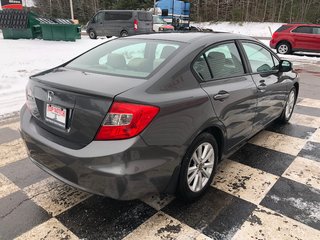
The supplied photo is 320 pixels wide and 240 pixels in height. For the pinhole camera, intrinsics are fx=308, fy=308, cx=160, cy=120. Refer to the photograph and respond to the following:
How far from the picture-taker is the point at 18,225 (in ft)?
8.20

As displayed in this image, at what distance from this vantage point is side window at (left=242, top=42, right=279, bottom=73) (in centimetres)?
363

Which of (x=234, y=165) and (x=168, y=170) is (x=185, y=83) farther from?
(x=234, y=165)

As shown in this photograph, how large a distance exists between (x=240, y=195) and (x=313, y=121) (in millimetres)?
3013

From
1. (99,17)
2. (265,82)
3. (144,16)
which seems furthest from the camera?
(99,17)

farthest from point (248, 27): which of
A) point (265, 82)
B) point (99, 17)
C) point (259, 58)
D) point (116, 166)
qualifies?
point (116, 166)

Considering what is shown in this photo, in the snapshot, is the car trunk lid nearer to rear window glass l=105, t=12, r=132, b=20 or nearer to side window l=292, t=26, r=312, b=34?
side window l=292, t=26, r=312, b=34

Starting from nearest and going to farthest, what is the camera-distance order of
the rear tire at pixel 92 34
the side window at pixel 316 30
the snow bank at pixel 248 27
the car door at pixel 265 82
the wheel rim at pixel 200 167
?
the wheel rim at pixel 200 167
the car door at pixel 265 82
the side window at pixel 316 30
the rear tire at pixel 92 34
the snow bank at pixel 248 27

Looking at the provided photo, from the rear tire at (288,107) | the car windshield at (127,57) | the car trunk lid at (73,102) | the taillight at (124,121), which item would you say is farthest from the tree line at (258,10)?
the taillight at (124,121)

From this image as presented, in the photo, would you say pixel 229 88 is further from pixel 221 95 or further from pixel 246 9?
pixel 246 9

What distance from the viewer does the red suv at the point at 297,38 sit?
47.6 ft

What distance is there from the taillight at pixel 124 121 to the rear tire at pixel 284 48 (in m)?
14.9

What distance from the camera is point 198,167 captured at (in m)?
2.76

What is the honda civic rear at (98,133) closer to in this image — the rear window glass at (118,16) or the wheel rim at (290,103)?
the wheel rim at (290,103)

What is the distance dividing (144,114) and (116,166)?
0.41 metres
